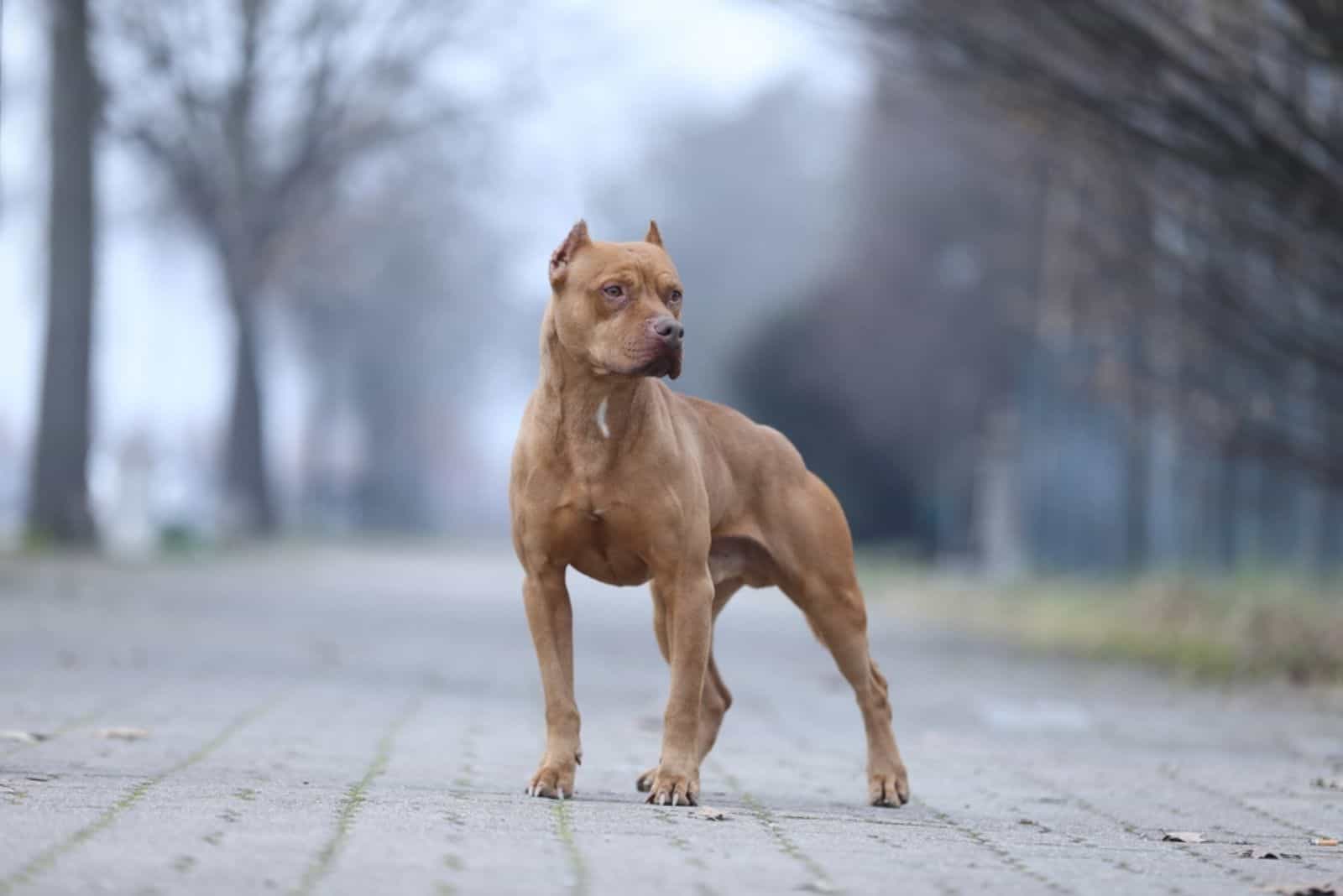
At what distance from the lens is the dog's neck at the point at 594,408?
20.8 ft

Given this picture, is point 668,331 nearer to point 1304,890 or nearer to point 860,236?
point 1304,890

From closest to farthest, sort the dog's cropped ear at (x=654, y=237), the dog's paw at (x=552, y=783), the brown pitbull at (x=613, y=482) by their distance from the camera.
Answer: the brown pitbull at (x=613, y=482) → the dog's paw at (x=552, y=783) → the dog's cropped ear at (x=654, y=237)

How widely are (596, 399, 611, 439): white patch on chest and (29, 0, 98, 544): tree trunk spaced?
20.7 metres

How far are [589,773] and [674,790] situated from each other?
146 centimetres

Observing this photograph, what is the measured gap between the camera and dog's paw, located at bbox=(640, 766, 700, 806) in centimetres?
638

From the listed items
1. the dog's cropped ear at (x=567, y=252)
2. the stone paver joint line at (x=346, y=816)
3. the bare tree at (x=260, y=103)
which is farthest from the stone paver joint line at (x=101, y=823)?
the bare tree at (x=260, y=103)

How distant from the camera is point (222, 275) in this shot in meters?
37.7

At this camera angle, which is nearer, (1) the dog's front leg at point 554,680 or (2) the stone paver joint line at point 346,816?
(2) the stone paver joint line at point 346,816

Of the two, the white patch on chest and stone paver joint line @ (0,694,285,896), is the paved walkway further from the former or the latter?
the white patch on chest

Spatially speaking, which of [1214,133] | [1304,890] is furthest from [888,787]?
[1214,133]

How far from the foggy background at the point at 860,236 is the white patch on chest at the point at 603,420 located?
6.67 meters

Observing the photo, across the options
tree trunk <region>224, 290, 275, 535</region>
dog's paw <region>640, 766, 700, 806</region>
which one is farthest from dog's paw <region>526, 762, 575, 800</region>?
tree trunk <region>224, 290, 275, 535</region>

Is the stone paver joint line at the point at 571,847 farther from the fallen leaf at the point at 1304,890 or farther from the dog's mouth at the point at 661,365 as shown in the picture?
the fallen leaf at the point at 1304,890

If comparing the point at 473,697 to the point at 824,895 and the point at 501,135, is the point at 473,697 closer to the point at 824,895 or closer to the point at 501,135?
the point at 824,895
